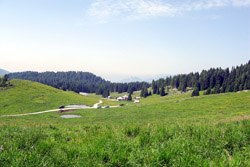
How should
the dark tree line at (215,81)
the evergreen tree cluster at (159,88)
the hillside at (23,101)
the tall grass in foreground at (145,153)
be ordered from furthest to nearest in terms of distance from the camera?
the evergreen tree cluster at (159,88), the dark tree line at (215,81), the hillside at (23,101), the tall grass in foreground at (145,153)

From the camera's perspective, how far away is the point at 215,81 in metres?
145

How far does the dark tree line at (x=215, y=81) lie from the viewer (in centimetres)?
11819

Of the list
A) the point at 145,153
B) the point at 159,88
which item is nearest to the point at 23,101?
the point at 145,153

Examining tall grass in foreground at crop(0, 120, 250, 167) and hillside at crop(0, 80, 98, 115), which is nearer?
tall grass in foreground at crop(0, 120, 250, 167)

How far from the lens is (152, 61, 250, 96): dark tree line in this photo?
11819cm

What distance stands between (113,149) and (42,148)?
2049 millimetres

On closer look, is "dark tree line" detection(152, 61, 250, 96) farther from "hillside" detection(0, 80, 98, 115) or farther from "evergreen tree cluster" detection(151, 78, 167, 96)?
"hillside" detection(0, 80, 98, 115)

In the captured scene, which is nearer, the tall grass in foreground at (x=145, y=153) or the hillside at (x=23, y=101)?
the tall grass in foreground at (x=145, y=153)

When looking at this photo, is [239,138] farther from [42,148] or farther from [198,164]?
[42,148]

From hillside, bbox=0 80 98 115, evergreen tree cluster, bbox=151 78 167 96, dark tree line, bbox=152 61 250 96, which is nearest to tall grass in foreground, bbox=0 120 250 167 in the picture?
hillside, bbox=0 80 98 115

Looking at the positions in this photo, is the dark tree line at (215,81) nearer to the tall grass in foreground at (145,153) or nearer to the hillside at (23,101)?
the hillside at (23,101)

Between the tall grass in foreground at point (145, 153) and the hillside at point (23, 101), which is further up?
the tall grass in foreground at point (145, 153)

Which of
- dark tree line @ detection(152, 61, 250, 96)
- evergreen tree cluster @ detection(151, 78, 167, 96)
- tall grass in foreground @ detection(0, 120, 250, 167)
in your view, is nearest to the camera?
tall grass in foreground @ detection(0, 120, 250, 167)

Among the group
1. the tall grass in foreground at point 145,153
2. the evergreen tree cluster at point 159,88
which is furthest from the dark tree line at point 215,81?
the tall grass in foreground at point 145,153
